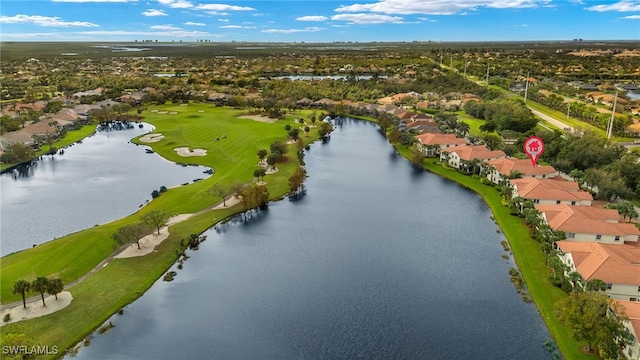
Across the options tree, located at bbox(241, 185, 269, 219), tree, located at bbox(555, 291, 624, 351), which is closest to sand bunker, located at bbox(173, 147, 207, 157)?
tree, located at bbox(241, 185, 269, 219)

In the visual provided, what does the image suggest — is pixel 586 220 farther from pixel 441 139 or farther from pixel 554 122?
pixel 554 122

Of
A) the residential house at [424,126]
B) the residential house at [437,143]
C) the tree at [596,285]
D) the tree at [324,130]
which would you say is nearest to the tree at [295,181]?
the residential house at [437,143]

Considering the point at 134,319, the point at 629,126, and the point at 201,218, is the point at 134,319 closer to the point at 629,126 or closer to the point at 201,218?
the point at 201,218

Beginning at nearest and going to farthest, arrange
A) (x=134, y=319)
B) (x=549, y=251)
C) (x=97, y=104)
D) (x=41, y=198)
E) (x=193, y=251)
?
(x=134, y=319) < (x=549, y=251) < (x=193, y=251) < (x=41, y=198) < (x=97, y=104)

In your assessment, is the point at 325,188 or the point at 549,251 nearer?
the point at 549,251

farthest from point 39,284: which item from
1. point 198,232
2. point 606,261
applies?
point 606,261

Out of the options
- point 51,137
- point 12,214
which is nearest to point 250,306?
point 12,214
